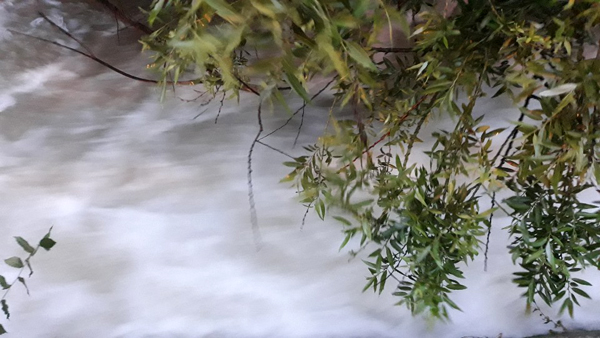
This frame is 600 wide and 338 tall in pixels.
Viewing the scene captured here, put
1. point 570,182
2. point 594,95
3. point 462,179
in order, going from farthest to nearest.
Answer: point 462,179, point 570,182, point 594,95

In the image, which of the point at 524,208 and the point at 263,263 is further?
the point at 263,263

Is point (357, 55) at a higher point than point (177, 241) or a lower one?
lower

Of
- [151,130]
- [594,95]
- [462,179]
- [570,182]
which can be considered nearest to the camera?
[594,95]

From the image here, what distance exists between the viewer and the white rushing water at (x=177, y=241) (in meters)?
1.01

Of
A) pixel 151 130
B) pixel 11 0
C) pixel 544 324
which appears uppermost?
pixel 11 0

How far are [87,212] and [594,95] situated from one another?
1.08m

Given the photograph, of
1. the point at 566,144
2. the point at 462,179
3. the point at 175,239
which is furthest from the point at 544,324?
the point at 175,239

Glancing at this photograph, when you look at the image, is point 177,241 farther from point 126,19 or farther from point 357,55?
point 357,55

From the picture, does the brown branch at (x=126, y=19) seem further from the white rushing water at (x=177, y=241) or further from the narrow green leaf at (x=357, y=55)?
the narrow green leaf at (x=357, y=55)

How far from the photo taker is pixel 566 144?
0.49 m

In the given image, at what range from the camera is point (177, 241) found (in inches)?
41.2

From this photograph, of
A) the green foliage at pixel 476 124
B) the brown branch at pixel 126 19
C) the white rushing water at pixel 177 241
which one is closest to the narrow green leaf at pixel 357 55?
the green foliage at pixel 476 124

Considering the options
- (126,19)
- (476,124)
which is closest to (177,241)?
(126,19)

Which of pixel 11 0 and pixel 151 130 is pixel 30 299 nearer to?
pixel 151 130
